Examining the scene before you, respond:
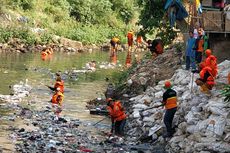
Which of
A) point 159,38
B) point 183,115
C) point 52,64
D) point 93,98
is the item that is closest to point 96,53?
point 52,64

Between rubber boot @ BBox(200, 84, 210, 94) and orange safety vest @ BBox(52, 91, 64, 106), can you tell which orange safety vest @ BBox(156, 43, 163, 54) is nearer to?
orange safety vest @ BBox(52, 91, 64, 106)

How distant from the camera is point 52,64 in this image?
1555 inches

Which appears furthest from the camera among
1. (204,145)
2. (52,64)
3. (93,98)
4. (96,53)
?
(96,53)

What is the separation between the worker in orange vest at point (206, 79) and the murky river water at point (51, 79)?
4337 millimetres

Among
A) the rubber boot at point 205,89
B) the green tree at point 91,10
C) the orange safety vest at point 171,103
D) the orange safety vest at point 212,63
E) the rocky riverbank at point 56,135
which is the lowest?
the rocky riverbank at point 56,135

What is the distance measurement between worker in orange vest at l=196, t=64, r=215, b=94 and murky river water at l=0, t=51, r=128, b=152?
4.34 meters

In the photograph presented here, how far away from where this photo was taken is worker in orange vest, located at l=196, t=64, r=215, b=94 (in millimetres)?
18547

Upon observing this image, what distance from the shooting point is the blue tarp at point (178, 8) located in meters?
25.8

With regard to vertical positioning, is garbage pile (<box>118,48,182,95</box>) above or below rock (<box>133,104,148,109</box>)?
above

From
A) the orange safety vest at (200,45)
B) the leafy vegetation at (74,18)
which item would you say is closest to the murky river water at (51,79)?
the orange safety vest at (200,45)

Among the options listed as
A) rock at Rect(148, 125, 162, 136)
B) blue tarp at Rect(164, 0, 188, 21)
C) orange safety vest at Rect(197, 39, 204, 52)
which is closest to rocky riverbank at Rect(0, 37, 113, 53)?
blue tarp at Rect(164, 0, 188, 21)

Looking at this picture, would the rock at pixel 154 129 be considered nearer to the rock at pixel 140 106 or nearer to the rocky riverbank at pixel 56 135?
the rocky riverbank at pixel 56 135

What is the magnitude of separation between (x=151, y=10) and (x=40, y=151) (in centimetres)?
1567

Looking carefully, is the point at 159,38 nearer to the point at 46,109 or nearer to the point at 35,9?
the point at 46,109
